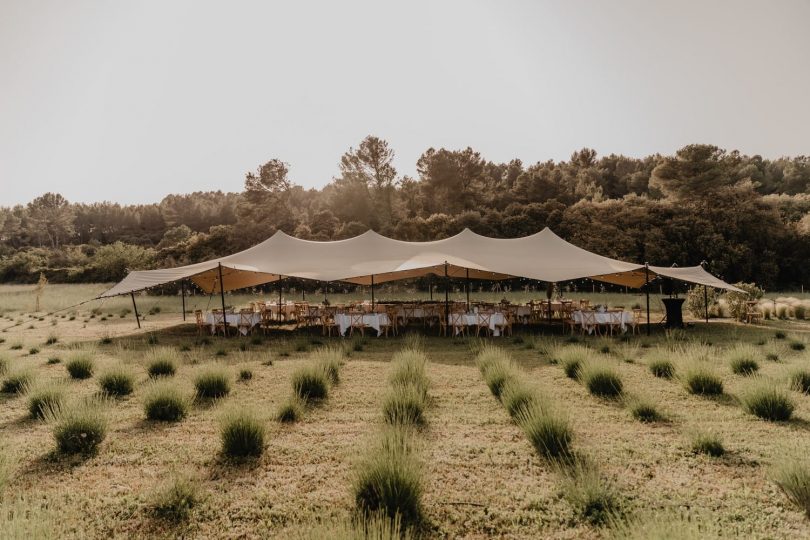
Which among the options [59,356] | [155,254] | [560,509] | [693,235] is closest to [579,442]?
[560,509]

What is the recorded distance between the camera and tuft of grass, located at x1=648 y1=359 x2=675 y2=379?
6393 mm

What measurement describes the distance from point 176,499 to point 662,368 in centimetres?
609

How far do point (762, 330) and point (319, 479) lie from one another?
38.6 feet

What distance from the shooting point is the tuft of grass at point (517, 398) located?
466 cm

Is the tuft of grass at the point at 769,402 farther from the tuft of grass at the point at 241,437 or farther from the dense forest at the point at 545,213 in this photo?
the dense forest at the point at 545,213

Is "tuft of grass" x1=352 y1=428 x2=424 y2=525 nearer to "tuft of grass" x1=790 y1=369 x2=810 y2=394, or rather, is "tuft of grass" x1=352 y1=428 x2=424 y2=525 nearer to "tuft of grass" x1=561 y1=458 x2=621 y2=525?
"tuft of grass" x1=561 y1=458 x2=621 y2=525

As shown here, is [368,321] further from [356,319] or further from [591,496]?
[591,496]

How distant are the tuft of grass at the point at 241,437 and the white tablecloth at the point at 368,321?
7336mm

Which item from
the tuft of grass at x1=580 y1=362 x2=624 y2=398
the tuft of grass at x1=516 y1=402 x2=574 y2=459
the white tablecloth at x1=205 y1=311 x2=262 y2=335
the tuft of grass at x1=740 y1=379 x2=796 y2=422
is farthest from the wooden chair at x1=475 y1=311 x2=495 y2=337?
the tuft of grass at x1=516 y1=402 x2=574 y2=459

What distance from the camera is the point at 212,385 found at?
579 centimetres

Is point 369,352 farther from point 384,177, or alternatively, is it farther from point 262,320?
point 384,177

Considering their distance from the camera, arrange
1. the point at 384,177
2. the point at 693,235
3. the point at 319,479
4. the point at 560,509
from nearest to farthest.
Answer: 1. the point at 560,509
2. the point at 319,479
3. the point at 693,235
4. the point at 384,177

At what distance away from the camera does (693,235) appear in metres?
21.9

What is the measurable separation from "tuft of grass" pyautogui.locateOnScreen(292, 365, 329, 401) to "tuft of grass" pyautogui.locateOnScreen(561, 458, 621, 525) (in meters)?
3.19
